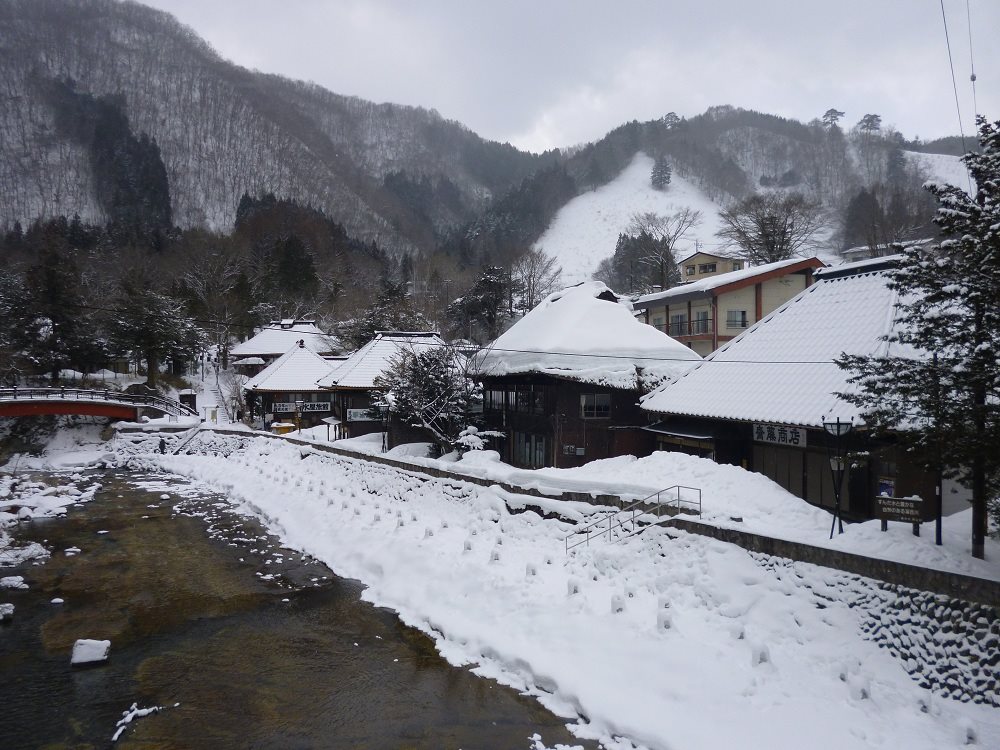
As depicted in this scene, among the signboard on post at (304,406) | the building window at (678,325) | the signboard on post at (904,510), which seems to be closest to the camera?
the signboard on post at (904,510)

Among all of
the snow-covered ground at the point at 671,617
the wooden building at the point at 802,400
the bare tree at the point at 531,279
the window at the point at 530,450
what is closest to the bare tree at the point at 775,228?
the bare tree at the point at 531,279

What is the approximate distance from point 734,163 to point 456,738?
127756 mm

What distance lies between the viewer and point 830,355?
14914 millimetres

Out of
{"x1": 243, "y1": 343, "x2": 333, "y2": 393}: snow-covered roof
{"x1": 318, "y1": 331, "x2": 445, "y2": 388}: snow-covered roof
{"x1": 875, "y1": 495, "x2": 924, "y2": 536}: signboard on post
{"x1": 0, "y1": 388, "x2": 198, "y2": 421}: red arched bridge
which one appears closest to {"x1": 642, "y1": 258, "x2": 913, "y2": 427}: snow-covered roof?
{"x1": 875, "y1": 495, "x2": 924, "y2": 536}: signboard on post

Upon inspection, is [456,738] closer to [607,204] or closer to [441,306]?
[441,306]

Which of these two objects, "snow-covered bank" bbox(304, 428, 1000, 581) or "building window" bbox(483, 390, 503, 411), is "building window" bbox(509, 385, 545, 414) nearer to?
"building window" bbox(483, 390, 503, 411)

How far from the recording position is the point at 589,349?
2377cm

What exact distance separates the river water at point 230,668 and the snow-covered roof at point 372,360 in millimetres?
16930

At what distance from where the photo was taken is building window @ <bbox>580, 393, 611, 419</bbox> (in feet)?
77.3

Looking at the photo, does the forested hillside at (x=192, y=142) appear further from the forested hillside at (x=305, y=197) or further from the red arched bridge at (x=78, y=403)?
the red arched bridge at (x=78, y=403)

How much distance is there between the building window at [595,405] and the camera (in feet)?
77.3

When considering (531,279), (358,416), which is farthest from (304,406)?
(531,279)

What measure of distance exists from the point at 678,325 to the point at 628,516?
80.0ft

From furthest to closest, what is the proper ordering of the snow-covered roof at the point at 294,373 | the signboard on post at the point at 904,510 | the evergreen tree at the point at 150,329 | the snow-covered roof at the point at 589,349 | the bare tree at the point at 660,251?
the bare tree at the point at 660,251 < the evergreen tree at the point at 150,329 < the snow-covered roof at the point at 294,373 < the snow-covered roof at the point at 589,349 < the signboard on post at the point at 904,510
